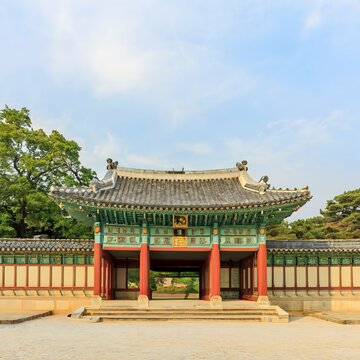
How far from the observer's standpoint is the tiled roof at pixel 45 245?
1110 inches

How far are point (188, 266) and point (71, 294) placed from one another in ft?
30.3

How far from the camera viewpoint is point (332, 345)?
15.0m

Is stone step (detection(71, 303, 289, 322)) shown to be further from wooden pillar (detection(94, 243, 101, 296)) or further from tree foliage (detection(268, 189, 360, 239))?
tree foliage (detection(268, 189, 360, 239))

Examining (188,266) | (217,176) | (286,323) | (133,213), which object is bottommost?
(286,323)

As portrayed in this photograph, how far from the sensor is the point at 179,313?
932 inches

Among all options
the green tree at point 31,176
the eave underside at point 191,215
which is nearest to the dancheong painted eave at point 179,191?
the eave underside at point 191,215

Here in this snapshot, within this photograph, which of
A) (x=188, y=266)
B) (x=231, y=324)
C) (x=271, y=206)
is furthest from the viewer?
(x=188, y=266)

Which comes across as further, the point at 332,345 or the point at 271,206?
the point at 271,206

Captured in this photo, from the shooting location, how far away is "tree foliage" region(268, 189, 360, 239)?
53531mm

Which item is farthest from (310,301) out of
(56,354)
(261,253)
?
(56,354)

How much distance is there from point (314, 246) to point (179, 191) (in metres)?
8.56

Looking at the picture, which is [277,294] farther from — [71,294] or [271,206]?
[71,294]

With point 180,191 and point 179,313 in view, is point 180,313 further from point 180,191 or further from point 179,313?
point 180,191

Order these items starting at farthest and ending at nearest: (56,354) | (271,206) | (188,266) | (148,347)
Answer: (188,266) → (271,206) → (148,347) → (56,354)
